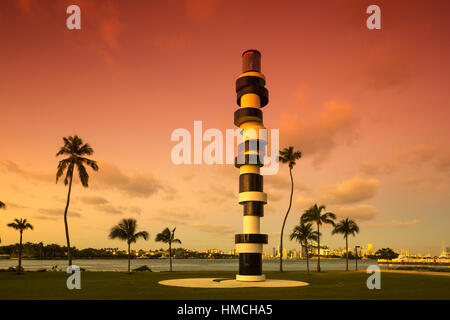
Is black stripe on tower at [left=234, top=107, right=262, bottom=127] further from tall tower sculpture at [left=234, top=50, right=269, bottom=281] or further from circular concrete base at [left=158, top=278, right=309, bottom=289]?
circular concrete base at [left=158, top=278, right=309, bottom=289]

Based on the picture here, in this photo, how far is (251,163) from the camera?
42.9 metres

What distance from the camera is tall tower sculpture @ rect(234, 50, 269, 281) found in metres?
42.1

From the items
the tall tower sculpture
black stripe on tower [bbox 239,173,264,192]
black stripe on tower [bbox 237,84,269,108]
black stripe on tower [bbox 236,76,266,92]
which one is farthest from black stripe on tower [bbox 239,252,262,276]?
black stripe on tower [bbox 236,76,266,92]

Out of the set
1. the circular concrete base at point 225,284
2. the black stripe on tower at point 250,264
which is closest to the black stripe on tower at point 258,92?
the black stripe on tower at point 250,264

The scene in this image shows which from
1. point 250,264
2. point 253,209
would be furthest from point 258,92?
point 250,264

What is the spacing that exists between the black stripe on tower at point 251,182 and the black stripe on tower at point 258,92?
923 centimetres

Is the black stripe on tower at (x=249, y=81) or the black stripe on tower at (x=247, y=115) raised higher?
the black stripe on tower at (x=249, y=81)

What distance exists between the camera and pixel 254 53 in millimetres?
46406

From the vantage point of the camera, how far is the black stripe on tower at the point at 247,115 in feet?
144

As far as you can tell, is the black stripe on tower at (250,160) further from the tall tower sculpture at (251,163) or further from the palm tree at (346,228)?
the palm tree at (346,228)
